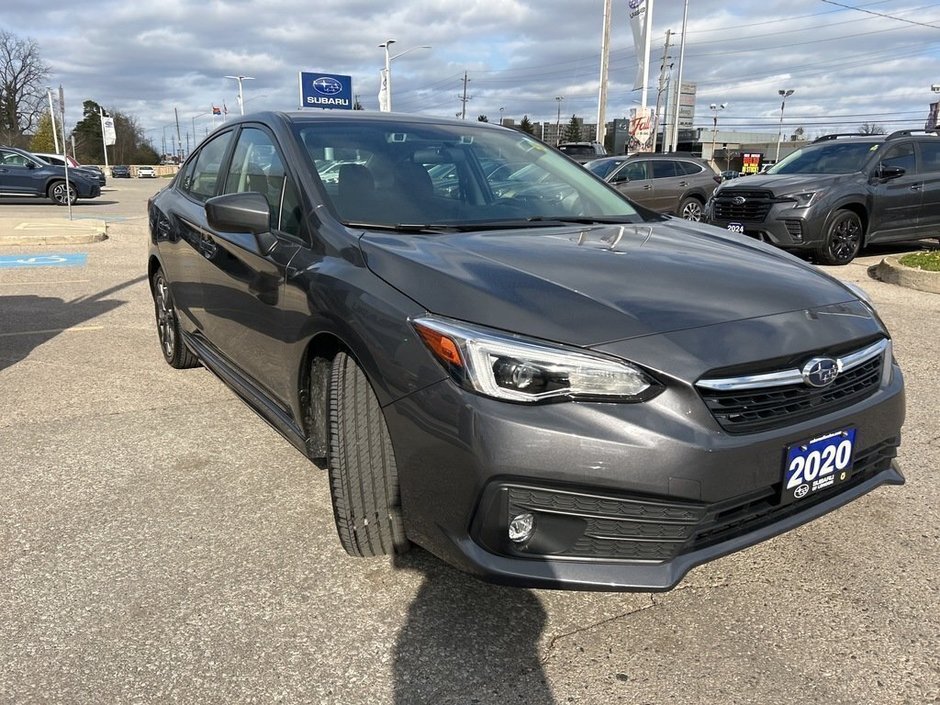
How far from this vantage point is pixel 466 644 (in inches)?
88.1

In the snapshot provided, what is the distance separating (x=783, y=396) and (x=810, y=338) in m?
0.23

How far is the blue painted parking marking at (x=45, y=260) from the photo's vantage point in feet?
31.9

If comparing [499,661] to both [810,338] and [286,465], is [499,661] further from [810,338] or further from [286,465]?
[286,465]

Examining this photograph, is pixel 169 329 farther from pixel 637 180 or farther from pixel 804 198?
pixel 637 180

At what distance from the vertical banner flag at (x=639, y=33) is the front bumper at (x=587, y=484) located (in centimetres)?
2415

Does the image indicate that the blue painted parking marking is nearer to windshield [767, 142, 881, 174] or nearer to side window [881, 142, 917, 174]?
windshield [767, 142, 881, 174]

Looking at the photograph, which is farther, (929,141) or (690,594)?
(929,141)

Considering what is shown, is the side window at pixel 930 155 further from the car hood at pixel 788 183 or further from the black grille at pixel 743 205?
the black grille at pixel 743 205

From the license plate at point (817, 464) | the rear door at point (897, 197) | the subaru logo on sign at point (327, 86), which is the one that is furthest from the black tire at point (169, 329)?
the subaru logo on sign at point (327, 86)

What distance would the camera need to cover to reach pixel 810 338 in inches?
87.4

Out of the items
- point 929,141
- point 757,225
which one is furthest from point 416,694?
point 929,141

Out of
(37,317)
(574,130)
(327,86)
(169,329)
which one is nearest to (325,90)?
(327,86)

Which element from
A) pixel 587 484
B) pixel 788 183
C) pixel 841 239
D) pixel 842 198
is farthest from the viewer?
pixel 841 239

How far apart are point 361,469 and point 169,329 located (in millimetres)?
3145
